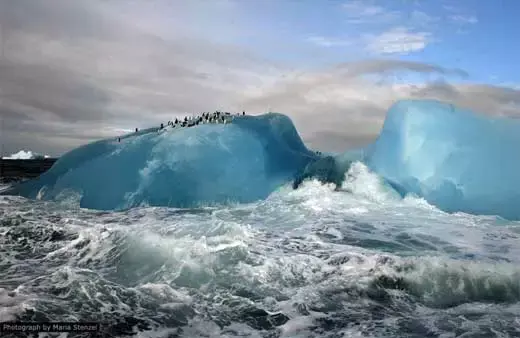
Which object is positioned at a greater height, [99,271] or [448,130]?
[448,130]

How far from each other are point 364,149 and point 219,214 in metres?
7.31

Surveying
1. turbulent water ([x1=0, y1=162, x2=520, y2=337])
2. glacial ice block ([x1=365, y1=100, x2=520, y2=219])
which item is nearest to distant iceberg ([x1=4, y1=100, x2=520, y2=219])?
glacial ice block ([x1=365, y1=100, x2=520, y2=219])

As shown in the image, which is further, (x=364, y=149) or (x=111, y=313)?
(x=364, y=149)

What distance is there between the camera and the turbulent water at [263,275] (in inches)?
214

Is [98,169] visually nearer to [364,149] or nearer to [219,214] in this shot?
[219,214]

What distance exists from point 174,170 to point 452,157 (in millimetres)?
10085

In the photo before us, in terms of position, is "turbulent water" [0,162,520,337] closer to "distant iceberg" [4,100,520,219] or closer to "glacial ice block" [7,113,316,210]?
"distant iceberg" [4,100,520,219]

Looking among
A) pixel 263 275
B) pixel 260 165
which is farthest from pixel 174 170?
pixel 263 275

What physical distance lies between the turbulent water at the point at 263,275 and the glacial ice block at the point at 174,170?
2486mm

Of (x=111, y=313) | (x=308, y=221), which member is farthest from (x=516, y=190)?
(x=111, y=313)

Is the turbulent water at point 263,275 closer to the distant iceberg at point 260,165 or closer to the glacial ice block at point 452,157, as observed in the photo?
the glacial ice block at point 452,157

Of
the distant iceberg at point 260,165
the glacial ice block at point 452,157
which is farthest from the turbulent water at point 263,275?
the distant iceberg at point 260,165

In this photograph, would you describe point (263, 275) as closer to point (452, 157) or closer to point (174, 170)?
point (174, 170)

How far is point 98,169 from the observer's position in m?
14.8
